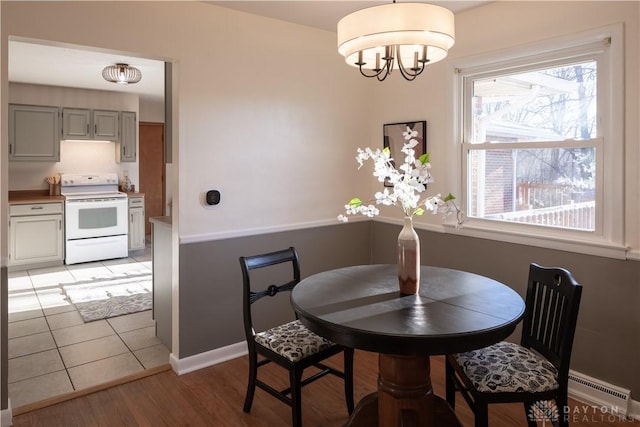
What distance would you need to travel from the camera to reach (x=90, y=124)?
6.25 metres

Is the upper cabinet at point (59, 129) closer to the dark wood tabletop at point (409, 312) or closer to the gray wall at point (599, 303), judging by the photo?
the dark wood tabletop at point (409, 312)

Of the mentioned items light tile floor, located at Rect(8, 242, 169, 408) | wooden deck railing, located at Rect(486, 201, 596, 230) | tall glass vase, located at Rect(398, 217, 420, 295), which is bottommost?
light tile floor, located at Rect(8, 242, 169, 408)

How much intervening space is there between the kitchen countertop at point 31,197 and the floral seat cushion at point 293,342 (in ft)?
15.6

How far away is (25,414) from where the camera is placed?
95.5 inches

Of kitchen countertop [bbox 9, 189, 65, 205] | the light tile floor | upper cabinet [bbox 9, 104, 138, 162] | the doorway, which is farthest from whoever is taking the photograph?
the doorway

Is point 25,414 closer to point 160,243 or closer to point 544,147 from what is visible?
point 160,243

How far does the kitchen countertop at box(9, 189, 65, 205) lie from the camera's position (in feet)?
18.4

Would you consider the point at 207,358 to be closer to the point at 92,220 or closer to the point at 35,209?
the point at 92,220

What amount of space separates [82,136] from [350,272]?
5.37 m

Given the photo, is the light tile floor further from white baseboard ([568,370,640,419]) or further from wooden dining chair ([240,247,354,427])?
white baseboard ([568,370,640,419])

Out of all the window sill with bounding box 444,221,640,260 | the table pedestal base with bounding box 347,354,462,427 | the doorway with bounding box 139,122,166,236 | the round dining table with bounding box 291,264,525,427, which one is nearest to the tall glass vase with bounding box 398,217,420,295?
the round dining table with bounding box 291,264,525,427

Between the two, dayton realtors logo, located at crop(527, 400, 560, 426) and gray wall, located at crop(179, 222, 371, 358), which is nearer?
dayton realtors logo, located at crop(527, 400, 560, 426)

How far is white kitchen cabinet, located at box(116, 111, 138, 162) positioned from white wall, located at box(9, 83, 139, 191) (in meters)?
0.13

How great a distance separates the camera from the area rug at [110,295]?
413cm
